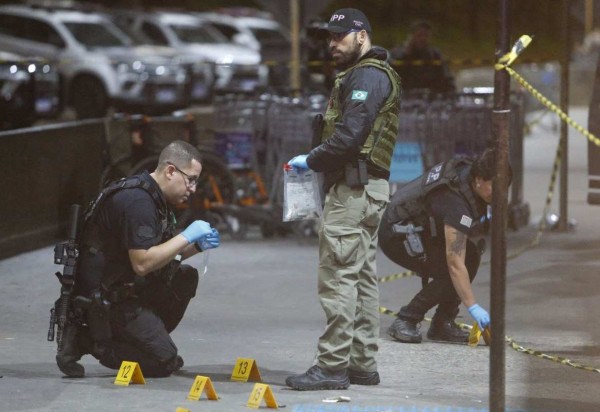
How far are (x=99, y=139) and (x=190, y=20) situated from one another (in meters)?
17.6

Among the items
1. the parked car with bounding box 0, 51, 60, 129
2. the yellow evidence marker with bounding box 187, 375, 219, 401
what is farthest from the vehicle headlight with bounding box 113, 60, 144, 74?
the yellow evidence marker with bounding box 187, 375, 219, 401

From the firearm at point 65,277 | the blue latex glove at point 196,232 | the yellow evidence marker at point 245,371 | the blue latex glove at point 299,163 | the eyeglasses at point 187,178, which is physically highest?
the blue latex glove at point 299,163

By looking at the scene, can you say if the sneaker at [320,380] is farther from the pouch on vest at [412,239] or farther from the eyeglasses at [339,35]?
the eyeglasses at [339,35]

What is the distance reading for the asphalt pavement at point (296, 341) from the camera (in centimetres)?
678

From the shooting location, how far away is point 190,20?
2988 cm

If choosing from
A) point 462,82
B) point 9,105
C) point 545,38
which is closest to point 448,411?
point 9,105

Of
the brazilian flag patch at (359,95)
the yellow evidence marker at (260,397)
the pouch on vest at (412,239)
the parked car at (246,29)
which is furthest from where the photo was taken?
the parked car at (246,29)

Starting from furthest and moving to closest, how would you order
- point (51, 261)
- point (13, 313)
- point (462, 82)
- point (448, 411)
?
point (462, 82) < point (51, 261) < point (13, 313) < point (448, 411)

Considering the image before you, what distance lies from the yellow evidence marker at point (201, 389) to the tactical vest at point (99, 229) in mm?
781

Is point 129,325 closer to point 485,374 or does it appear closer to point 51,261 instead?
point 485,374

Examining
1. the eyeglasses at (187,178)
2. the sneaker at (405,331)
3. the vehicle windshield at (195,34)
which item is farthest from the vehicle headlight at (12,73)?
the eyeglasses at (187,178)

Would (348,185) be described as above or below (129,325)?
above

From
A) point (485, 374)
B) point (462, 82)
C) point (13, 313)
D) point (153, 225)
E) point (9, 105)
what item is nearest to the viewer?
point (153, 225)

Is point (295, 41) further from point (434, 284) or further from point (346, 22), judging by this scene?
point (346, 22)
